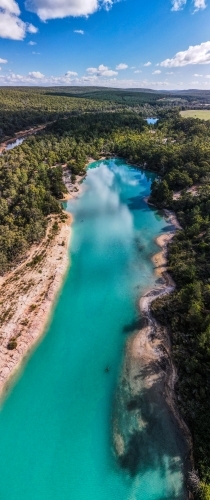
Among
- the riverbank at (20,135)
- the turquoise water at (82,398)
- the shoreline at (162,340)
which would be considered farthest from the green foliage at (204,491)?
the riverbank at (20,135)

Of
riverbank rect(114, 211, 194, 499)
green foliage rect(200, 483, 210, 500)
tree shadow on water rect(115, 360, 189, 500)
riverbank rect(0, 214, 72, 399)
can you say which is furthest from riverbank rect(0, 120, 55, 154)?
green foliage rect(200, 483, 210, 500)

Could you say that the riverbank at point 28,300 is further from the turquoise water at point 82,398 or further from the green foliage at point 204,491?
the green foliage at point 204,491

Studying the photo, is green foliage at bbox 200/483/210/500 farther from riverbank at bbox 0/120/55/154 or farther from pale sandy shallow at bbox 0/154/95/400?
riverbank at bbox 0/120/55/154

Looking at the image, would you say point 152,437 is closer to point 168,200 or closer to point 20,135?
point 168,200

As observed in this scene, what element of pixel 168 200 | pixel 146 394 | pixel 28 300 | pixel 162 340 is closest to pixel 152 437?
pixel 146 394

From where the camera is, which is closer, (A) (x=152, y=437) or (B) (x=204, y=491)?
(B) (x=204, y=491)

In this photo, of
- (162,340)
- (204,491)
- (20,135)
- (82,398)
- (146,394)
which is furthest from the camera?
(20,135)
